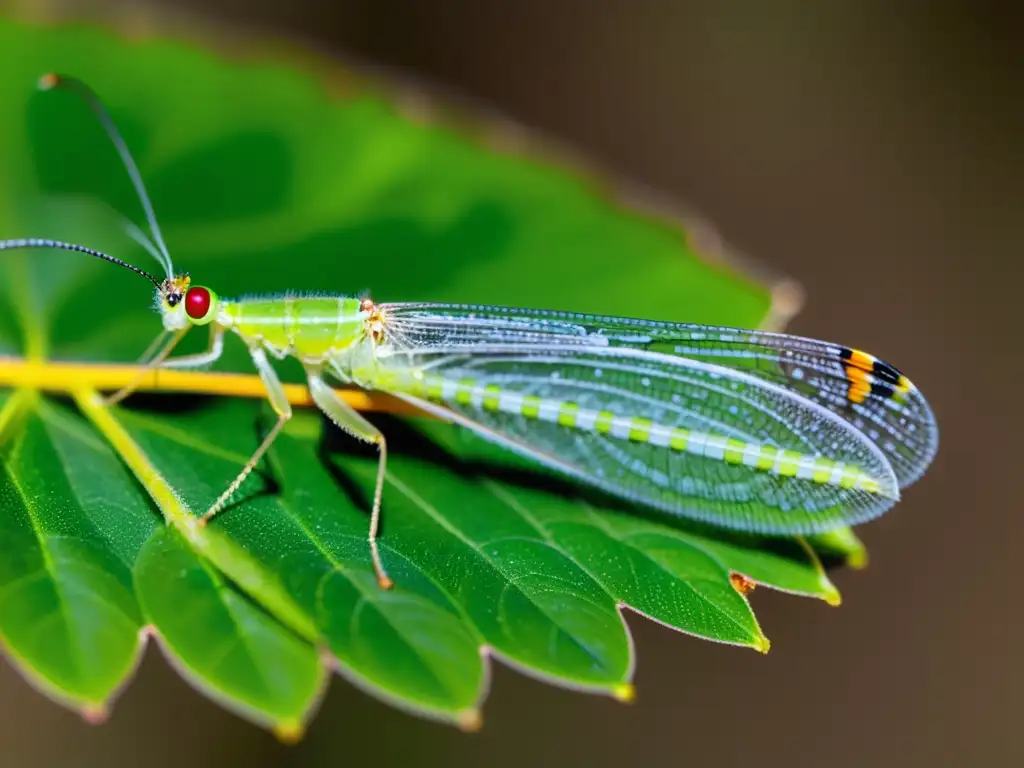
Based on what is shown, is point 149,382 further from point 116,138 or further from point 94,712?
point 94,712

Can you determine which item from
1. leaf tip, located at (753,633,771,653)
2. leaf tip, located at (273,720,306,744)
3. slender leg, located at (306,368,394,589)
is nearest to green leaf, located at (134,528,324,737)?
leaf tip, located at (273,720,306,744)

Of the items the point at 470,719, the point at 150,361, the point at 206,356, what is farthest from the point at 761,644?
the point at 150,361

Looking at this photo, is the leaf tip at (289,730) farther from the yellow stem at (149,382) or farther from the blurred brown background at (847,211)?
the blurred brown background at (847,211)

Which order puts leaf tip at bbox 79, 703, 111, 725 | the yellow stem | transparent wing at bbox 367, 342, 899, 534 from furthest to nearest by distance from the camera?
transparent wing at bbox 367, 342, 899, 534
the yellow stem
leaf tip at bbox 79, 703, 111, 725

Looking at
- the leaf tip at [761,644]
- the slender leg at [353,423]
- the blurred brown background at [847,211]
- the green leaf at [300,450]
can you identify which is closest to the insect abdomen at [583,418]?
the green leaf at [300,450]

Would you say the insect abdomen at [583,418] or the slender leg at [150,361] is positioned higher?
the insect abdomen at [583,418]

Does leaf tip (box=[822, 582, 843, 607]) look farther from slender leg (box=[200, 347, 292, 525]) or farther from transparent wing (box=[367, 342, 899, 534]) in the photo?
slender leg (box=[200, 347, 292, 525])
